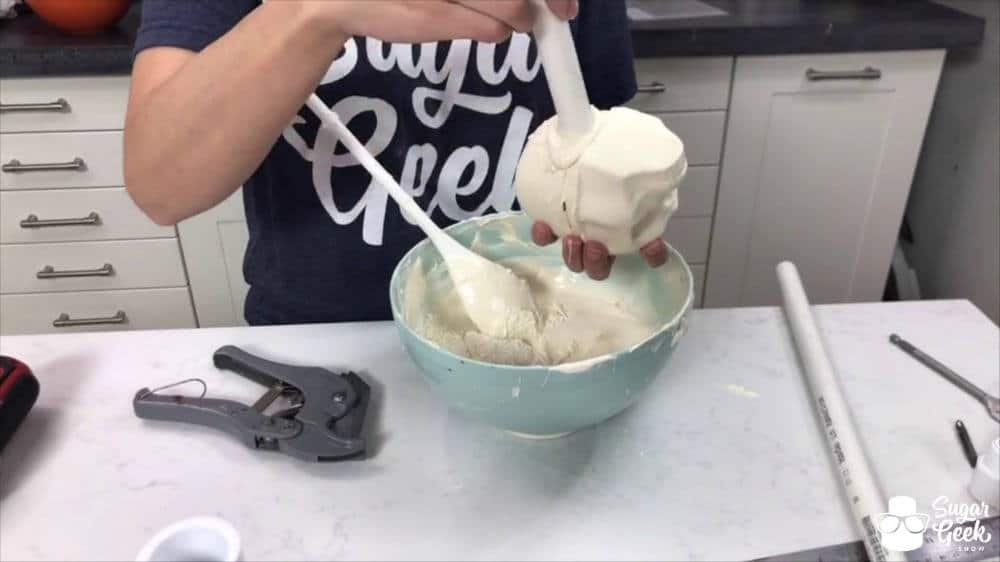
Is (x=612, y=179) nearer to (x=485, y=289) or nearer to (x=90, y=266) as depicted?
(x=485, y=289)

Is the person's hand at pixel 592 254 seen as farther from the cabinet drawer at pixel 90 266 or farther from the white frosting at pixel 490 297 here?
the cabinet drawer at pixel 90 266

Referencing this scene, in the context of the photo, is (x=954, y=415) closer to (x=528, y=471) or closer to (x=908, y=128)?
(x=528, y=471)

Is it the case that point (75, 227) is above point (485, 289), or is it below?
below

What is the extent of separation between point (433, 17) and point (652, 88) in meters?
1.00

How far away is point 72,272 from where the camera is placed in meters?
1.59

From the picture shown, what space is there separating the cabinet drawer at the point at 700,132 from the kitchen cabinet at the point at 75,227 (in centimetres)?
101

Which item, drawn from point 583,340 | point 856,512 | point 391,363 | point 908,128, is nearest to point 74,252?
point 391,363

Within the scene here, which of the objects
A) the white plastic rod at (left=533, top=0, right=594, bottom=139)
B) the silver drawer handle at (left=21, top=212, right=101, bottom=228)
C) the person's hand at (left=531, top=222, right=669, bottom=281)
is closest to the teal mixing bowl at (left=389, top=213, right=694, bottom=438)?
the person's hand at (left=531, top=222, right=669, bottom=281)

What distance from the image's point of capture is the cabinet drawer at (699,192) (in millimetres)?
1593

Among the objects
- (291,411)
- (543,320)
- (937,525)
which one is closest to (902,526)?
(937,525)

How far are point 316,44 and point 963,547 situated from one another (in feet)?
1.87

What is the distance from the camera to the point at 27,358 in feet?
2.33

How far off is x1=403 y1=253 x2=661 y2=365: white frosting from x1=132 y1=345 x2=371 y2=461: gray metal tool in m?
0.08

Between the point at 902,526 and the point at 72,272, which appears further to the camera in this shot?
the point at 72,272
